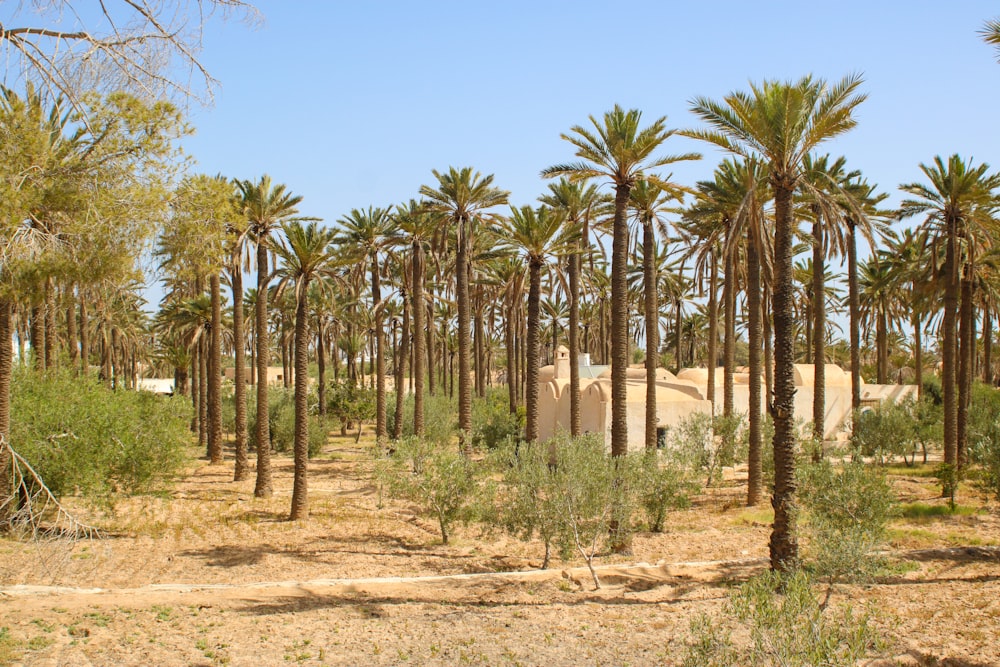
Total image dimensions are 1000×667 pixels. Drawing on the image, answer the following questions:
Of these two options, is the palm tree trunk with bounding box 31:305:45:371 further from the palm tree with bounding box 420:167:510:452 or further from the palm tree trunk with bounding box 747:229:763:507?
the palm tree trunk with bounding box 747:229:763:507

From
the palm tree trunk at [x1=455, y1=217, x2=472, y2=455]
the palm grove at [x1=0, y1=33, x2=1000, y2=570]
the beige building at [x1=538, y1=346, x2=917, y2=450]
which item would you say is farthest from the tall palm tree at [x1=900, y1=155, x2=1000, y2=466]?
the palm tree trunk at [x1=455, y1=217, x2=472, y2=455]

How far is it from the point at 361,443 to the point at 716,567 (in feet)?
98.0

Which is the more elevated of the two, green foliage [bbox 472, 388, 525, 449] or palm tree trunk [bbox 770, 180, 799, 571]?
palm tree trunk [bbox 770, 180, 799, 571]

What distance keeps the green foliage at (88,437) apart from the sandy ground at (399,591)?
1543 mm

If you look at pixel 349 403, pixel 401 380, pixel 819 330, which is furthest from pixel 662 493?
pixel 349 403

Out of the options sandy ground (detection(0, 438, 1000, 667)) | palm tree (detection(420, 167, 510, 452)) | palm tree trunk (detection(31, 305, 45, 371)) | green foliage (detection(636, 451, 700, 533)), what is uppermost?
palm tree (detection(420, 167, 510, 452))

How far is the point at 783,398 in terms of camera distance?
1374 centimetres

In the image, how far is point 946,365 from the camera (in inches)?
983

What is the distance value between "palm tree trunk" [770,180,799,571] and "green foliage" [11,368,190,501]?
1339 centimetres

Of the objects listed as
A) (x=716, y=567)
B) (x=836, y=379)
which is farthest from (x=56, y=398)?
(x=836, y=379)

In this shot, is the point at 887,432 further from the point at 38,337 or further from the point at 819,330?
the point at 38,337

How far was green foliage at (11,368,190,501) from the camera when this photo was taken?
54.3 ft

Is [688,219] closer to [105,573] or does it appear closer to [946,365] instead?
[946,365]

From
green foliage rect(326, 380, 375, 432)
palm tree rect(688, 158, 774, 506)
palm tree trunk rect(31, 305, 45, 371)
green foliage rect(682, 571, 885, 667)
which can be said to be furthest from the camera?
green foliage rect(326, 380, 375, 432)
